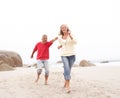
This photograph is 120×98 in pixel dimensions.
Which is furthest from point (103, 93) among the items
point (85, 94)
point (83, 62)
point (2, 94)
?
point (83, 62)

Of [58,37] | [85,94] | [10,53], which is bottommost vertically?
[85,94]

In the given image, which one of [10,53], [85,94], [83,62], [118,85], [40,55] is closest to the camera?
[85,94]

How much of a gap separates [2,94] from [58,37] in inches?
84.6

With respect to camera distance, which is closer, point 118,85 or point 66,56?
point 66,56

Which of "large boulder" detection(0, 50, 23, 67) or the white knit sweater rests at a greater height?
"large boulder" detection(0, 50, 23, 67)

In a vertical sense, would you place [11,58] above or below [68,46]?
above

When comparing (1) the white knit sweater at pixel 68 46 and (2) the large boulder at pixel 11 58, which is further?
(2) the large boulder at pixel 11 58

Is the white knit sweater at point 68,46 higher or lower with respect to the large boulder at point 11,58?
lower

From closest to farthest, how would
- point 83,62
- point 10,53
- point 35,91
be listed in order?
point 35,91 < point 83,62 < point 10,53

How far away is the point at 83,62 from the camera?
27.5 metres

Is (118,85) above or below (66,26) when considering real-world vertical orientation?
below

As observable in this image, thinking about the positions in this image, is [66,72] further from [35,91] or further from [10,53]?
[10,53]

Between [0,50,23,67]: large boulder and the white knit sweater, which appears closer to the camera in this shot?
the white knit sweater

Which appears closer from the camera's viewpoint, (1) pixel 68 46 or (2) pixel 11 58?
(1) pixel 68 46
